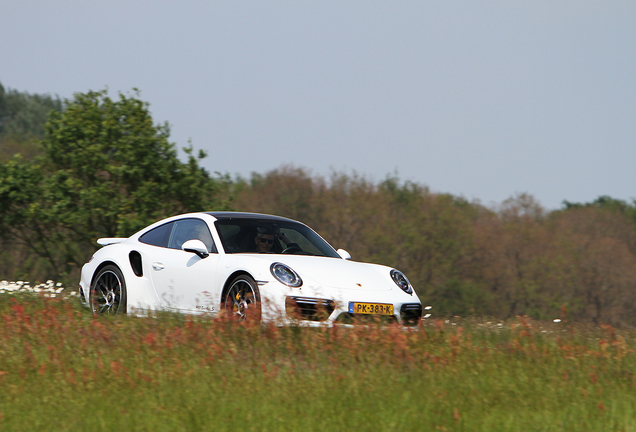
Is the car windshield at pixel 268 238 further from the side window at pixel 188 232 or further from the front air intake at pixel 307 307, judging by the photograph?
the front air intake at pixel 307 307

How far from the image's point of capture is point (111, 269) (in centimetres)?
893

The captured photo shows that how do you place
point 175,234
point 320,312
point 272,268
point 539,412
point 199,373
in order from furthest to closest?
point 175,234
point 272,268
point 320,312
point 199,373
point 539,412

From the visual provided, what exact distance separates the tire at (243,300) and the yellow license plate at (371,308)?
95 cm

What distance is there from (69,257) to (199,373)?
18194 millimetres

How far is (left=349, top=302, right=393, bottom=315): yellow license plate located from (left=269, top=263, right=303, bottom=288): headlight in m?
0.59

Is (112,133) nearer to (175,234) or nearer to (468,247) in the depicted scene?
(175,234)

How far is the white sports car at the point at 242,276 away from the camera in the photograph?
6992 millimetres

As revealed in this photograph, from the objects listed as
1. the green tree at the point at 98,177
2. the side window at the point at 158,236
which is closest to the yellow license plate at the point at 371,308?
the side window at the point at 158,236

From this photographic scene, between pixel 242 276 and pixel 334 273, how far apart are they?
98 cm

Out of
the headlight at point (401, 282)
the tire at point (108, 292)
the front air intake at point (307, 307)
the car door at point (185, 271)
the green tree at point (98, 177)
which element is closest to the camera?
the front air intake at point (307, 307)

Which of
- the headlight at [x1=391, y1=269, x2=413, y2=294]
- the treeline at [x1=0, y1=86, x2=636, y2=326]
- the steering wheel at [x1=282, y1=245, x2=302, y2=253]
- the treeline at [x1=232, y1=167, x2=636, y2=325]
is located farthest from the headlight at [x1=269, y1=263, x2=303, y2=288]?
the treeline at [x1=232, y1=167, x2=636, y2=325]

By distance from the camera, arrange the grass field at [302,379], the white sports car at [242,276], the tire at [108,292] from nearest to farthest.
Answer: the grass field at [302,379], the white sports car at [242,276], the tire at [108,292]

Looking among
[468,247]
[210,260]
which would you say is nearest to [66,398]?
[210,260]

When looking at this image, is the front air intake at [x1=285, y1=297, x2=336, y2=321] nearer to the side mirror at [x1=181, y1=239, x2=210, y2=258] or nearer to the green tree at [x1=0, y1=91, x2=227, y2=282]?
the side mirror at [x1=181, y1=239, x2=210, y2=258]
